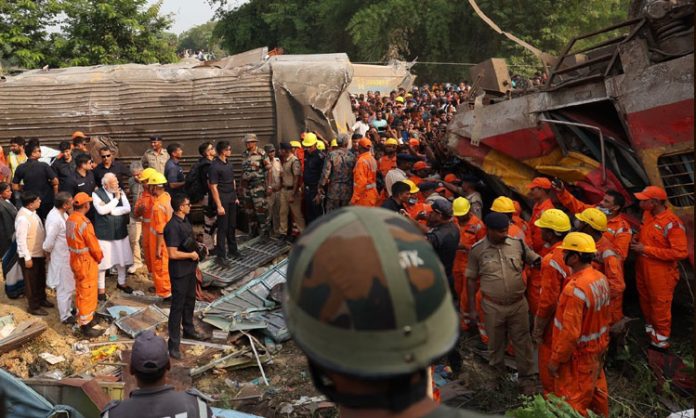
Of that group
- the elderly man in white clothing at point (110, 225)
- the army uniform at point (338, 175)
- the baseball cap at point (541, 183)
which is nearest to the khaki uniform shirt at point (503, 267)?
the baseball cap at point (541, 183)

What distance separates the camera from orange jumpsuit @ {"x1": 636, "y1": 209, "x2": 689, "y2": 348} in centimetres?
541

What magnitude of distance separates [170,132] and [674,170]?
8.12 metres

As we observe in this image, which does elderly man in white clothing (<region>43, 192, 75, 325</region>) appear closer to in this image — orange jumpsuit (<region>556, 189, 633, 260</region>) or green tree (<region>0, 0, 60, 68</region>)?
orange jumpsuit (<region>556, 189, 633, 260</region>)

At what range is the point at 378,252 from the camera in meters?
1.19

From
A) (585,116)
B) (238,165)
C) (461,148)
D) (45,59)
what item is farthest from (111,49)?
(585,116)

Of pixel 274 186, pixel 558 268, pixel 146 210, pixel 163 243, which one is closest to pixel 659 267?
pixel 558 268

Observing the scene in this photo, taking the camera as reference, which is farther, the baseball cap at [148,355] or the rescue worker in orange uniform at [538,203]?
the rescue worker in orange uniform at [538,203]

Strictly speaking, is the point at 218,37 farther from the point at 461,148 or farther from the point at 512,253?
the point at 512,253

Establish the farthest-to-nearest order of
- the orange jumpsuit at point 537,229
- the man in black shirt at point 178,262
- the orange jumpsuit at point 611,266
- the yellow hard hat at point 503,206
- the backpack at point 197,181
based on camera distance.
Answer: the backpack at point 197,181 → the orange jumpsuit at point 537,229 → the man in black shirt at point 178,262 → the yellow hard hat at point 503,206 → the orange jumpsuit at point 611,266

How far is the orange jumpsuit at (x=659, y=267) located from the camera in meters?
5.41

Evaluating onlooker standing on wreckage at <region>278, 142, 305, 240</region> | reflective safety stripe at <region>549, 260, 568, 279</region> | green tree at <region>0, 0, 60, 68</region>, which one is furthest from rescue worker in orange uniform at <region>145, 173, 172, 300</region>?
green tree at <region>0, 0, 60, 68</region>

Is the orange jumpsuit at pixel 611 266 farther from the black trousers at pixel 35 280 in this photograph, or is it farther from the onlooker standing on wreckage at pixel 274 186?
the black trousers at pixel 35 280

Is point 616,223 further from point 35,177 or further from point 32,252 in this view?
point 35,177

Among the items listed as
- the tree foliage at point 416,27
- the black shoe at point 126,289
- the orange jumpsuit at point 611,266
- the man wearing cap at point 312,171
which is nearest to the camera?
the orange jumpsuit at point 611,266
